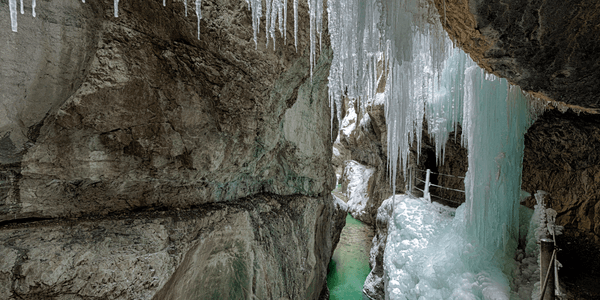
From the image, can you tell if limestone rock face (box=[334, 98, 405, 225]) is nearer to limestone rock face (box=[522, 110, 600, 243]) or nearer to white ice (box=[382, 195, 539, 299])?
white ice (box=[382, 195, 539, 299])

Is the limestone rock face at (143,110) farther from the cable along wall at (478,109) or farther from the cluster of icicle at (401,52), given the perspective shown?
the cluster of icicle at (401,52)

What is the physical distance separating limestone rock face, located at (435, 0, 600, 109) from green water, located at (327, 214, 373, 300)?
655cm

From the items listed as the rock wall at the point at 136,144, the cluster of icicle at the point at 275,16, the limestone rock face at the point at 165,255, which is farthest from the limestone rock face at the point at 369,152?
the rock wall at the point at 136,144

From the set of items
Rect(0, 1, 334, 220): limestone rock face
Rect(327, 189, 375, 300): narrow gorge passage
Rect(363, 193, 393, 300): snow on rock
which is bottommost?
Rect(327, 189, 375, 300): narrow gorge passage

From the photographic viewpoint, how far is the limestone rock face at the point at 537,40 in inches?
74.4

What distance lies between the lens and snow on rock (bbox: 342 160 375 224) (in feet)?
43.4

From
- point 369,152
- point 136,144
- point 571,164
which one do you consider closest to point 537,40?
point 136,144

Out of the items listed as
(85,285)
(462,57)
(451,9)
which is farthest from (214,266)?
(462,57)

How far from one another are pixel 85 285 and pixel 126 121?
1.69m

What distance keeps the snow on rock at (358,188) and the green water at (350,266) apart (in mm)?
1563

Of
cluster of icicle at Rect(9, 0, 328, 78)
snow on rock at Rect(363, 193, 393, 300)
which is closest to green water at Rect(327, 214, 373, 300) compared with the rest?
snow on rock at Rect(363, 193, 393, 300)

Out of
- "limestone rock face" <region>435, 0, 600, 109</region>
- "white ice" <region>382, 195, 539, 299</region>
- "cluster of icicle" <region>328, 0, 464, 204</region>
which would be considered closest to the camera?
"limestone rock face" <region>435, 0, 600, 109</region>

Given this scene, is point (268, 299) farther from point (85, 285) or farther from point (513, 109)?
point (513, 109)

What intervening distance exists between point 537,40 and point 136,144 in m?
4.03
